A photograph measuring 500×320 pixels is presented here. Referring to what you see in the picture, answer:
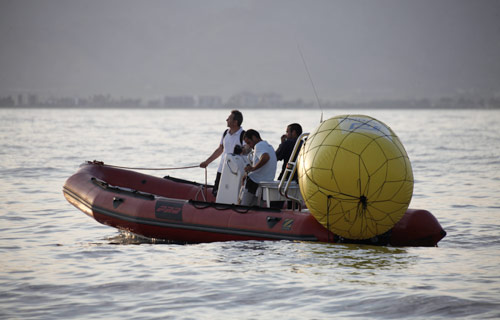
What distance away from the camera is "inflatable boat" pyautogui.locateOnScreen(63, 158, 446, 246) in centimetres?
775

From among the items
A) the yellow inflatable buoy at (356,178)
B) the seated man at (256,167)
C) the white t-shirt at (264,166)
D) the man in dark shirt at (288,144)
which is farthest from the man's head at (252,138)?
the yellow inflatable buoy at (356,178)

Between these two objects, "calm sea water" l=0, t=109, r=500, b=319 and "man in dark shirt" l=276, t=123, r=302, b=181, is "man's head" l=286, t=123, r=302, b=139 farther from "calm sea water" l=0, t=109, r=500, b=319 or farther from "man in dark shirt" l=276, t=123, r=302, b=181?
"calm sea water" l=0, t=109, r=500, b=319

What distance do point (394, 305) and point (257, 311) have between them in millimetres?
1176

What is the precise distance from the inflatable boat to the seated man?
0.45ft

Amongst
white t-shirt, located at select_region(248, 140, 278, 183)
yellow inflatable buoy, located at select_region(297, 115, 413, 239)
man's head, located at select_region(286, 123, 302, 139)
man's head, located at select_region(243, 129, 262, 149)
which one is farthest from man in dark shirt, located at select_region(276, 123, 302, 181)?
yellow inflatable buoy, located at select_region(297, 115, 413, 239)

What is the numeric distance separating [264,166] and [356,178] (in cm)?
160

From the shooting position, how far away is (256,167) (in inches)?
326

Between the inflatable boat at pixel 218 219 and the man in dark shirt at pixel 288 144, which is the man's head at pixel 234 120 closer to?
the inflatable boat at pixel 218 219

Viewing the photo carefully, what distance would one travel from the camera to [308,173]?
287 inches

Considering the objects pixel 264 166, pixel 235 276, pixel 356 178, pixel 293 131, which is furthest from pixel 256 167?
pixel 235 276

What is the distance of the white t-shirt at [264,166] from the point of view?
27.2ft

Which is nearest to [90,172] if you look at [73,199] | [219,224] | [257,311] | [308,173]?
[73,199]

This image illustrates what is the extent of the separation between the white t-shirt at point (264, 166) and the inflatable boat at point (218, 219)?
152 mm

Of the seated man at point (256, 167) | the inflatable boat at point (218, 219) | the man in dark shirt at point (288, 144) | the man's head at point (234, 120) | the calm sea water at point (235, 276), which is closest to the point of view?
the calm sea water at point (235, 276)
